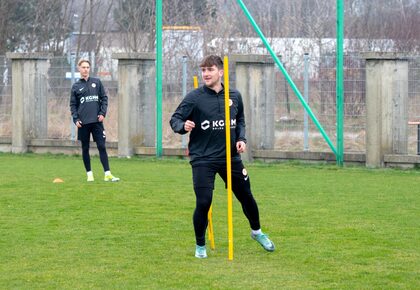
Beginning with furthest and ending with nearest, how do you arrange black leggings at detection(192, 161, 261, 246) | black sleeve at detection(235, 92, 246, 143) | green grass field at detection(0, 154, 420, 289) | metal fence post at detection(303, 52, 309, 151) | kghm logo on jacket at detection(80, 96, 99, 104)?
metal fence post at detection(303, 52, 309, 151)
kghm logo on jacket at detection(80, 96, 99, 104)
black sleeve at detection(235, 92, 246, 143)
black leggings at detection(192, 161, 261, 246)
green grass field at detection(0, 154, 420, 289)

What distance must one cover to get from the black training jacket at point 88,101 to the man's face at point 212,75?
22.5ft

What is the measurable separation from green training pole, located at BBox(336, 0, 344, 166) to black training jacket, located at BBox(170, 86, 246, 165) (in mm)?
9573

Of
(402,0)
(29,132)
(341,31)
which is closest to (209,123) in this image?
(341,31)

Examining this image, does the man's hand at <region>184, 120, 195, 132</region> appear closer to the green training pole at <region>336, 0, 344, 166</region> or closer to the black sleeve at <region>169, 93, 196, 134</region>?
the black sleeve at <region>169, 93, 196, 134</region>

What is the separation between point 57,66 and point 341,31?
24.2 ft

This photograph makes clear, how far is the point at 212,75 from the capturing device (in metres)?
9.18

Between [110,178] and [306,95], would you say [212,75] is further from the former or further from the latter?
[306,95]

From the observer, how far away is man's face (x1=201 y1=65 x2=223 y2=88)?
9.17 m

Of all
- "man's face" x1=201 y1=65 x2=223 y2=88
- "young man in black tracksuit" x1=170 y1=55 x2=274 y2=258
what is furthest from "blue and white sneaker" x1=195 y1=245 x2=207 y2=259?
"man's face" x1=201 y1=65 x2=223 y2=88

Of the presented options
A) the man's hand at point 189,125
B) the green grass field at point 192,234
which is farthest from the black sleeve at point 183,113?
the green grass field at point 192,234

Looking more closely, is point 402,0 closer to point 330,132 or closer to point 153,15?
point 153,15

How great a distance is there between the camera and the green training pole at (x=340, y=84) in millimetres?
18672

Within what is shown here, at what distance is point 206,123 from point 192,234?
5.63ft

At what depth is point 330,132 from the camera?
19250mm
